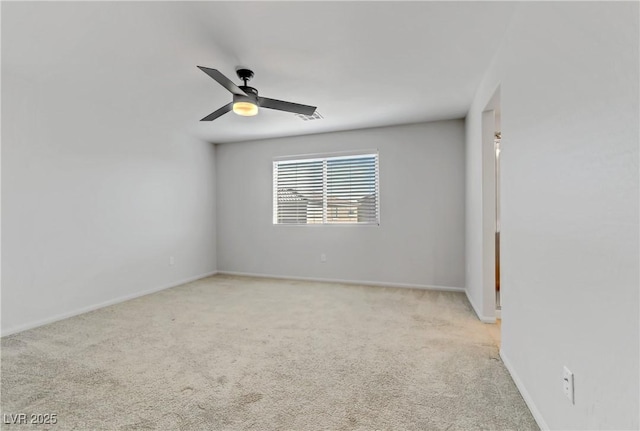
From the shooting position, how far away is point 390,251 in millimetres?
4547

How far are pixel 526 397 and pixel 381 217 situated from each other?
120 inches

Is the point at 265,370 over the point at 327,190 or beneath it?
beneath

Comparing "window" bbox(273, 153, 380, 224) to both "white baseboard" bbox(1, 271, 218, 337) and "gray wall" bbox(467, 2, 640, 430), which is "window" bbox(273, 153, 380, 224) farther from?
"gray wall" bbox(467, 2, 640, 430)

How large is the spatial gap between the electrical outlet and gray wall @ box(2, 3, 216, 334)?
3.07 metres

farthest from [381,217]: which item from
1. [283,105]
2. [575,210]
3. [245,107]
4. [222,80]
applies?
[575,210]

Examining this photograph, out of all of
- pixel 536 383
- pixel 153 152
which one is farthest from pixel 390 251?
pixel 153 152

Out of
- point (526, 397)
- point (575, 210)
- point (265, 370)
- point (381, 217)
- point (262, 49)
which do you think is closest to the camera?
point (575, 210)

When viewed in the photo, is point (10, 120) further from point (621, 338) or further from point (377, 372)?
point (621, 338)

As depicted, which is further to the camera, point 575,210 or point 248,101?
point 248,101

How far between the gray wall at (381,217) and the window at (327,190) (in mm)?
134

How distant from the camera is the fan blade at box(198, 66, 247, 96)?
204cm

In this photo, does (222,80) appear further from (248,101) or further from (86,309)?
(86,309)

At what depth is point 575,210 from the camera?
1.22 metres

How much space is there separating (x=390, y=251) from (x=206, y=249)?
3.19 metres
